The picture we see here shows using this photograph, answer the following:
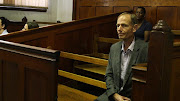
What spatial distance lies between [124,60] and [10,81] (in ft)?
3.33

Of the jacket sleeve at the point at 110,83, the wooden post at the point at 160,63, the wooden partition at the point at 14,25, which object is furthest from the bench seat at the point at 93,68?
the wooden partition at the point at 14,25

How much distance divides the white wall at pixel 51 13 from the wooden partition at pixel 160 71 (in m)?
4.69

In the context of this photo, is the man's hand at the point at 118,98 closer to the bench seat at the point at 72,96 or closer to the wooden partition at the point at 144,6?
the bench seat at the point at 72,96

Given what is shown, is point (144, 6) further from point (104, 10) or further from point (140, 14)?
point (104, 10)

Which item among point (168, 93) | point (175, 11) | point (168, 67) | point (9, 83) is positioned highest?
point (175, 11)

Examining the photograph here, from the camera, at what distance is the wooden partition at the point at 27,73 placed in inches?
68.7

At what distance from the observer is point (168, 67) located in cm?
146

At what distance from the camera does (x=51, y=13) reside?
6.33m

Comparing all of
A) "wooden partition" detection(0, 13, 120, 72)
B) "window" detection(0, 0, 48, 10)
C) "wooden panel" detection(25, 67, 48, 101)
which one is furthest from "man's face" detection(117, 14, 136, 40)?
"window" detection(0, 0, 48, 10)

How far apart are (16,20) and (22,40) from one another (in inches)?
119

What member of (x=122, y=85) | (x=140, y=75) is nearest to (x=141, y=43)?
(x=122, y=85)

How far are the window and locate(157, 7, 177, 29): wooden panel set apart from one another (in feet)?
10.1

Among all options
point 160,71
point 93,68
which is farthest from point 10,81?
point 93,68

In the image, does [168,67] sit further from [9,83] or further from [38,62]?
[9,83]
